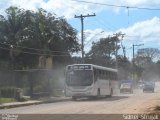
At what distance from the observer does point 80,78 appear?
135 ft

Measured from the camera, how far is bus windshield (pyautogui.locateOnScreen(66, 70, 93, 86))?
41094mm

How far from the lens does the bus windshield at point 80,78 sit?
41.1 m

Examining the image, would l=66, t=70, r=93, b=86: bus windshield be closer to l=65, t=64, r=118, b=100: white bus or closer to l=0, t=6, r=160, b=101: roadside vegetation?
l=65, t=64, r=118, b=100: white bus

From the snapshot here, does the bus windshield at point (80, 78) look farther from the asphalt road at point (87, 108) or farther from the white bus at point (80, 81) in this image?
the asphalt road at point (87, 108)

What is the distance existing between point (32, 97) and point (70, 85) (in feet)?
20.6

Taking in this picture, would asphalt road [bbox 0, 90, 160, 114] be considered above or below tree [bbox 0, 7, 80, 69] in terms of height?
below

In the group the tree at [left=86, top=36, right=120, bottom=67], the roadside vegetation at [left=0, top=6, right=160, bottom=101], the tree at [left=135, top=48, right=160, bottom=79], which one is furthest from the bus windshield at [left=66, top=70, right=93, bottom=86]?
the tree at [left=135, top=48, right=160, bottom=79]

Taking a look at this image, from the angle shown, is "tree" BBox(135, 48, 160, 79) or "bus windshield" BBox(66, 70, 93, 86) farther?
"tree" BBox(135, 48, 160, 79)

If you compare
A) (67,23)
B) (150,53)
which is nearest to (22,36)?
(67,23)

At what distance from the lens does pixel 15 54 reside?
2611 inches

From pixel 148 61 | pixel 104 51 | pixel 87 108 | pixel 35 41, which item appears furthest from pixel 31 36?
pixel 148 61

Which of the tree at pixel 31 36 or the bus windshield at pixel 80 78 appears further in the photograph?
the tree at pixel 31 36

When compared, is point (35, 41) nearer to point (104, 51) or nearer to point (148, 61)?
point (104, 51)

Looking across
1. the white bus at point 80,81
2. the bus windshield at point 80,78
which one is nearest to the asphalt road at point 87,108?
the white bus at point 80,81
